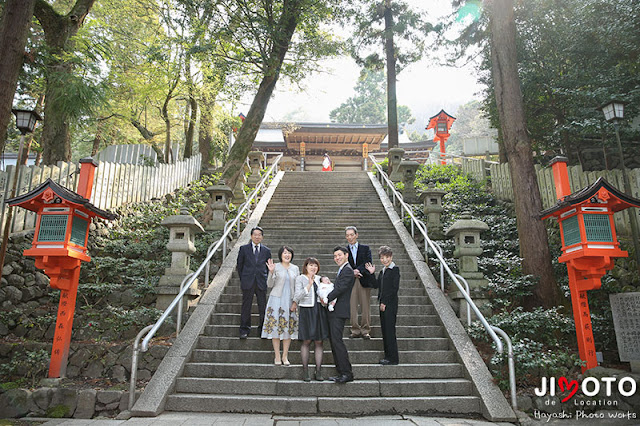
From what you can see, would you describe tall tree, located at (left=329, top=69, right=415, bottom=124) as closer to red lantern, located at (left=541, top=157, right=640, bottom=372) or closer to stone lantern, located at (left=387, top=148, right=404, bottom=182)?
stone lantern, located at (left=387, top=148, right=404, bottom=182)

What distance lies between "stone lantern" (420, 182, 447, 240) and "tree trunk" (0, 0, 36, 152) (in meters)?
7.65

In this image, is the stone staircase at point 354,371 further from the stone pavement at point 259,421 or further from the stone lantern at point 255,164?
the stone lantern at point 255,164

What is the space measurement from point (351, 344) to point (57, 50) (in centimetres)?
859

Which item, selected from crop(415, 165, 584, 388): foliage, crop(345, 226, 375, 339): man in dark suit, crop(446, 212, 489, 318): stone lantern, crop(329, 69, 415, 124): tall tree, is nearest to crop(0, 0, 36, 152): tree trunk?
crop(345, 226, 375, 339): man in dark suit

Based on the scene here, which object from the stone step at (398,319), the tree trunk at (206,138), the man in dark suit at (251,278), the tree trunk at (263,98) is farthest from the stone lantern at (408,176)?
the tree trunk at (206,138)

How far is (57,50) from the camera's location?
8461 mm

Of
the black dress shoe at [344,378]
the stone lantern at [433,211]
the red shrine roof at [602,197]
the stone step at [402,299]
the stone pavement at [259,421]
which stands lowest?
the stone pavement at [259,421]

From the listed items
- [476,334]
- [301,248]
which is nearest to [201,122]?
[301,248]

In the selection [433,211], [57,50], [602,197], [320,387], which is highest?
[57,50]

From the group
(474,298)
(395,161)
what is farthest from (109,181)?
(395,161)

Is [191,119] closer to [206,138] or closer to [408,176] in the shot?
[206,138]

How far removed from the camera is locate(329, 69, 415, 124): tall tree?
43969 millimetres

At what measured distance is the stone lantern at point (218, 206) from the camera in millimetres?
8914

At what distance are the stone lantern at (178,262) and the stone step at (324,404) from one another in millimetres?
1829
